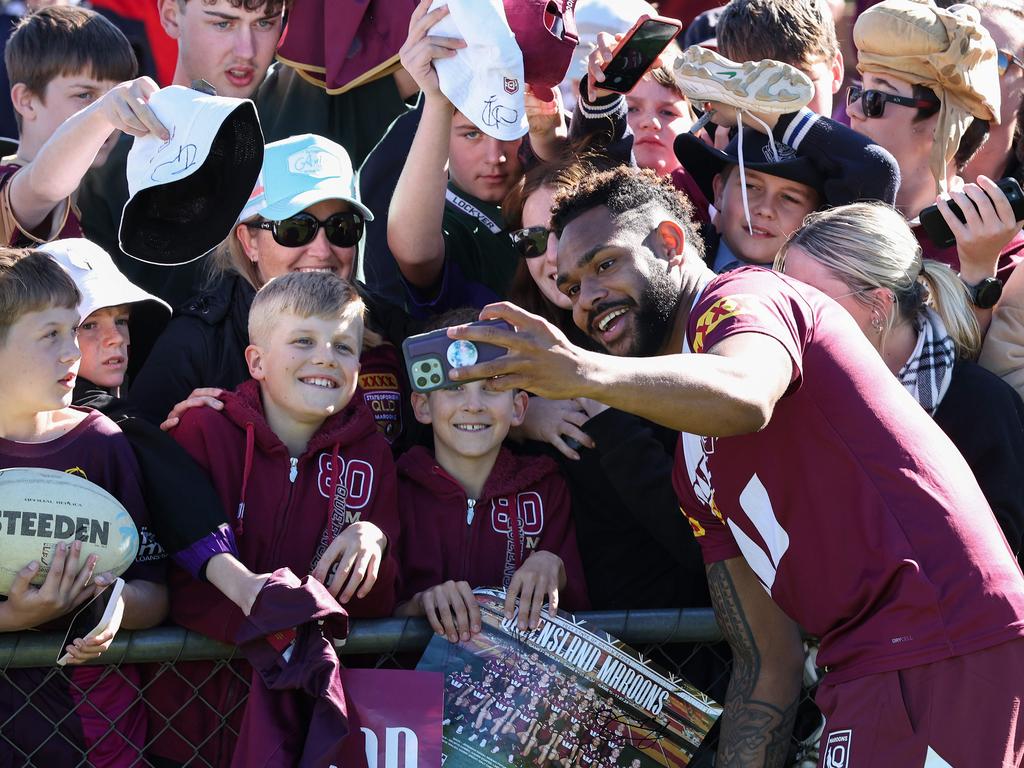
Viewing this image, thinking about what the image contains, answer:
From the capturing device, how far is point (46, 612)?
125 inches

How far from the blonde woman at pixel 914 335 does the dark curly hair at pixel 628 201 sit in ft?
1.21

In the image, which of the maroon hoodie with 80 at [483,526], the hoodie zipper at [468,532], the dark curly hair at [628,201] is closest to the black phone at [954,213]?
the dark curly hair at [628,201]

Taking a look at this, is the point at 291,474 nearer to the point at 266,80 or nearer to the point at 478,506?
the point at 478,506

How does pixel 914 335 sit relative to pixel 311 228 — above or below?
above

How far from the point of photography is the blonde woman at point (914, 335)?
3439mm

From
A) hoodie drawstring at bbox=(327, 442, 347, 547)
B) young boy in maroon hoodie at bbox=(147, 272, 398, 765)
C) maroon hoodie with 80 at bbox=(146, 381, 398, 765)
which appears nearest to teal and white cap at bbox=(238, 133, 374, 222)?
young boy in maroon hoodie at bbox=(147, 272, 398, 765)

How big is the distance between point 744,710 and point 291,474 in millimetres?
1361

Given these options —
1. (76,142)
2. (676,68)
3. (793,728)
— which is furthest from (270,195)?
(793,728)

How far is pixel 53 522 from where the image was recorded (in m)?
3.20

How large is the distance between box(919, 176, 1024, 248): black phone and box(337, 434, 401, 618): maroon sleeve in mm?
1711

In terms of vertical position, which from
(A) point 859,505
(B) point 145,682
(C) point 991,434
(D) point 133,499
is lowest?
(B) point 145,682

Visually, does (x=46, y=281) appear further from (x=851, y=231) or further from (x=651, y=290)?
(x=851, y=231)

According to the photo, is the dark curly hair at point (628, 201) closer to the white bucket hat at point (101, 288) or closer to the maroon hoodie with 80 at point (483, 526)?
the maroon hoodie with 80 at point (483, 526)

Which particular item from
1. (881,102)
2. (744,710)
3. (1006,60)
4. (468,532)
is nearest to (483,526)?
(468,532)
